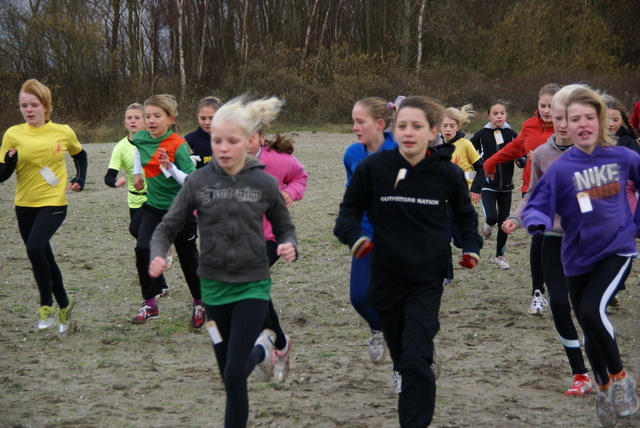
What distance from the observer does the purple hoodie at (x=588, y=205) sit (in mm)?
4707

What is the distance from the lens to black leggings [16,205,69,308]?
6898 mm

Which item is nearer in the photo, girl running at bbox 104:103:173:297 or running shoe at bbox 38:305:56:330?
running shoe at bbox 38:305:56:330

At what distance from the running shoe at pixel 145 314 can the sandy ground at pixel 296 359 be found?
2.6 inches

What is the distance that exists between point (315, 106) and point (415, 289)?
31.6m

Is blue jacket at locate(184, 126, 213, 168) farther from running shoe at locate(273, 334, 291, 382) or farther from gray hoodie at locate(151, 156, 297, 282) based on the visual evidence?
gray hoodie at locate(151, 156, 297, 282)

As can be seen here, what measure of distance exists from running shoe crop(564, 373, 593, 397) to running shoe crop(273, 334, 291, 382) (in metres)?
1.88

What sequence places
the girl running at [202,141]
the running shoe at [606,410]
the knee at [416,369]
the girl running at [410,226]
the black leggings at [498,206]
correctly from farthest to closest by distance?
the black leggings at [498,206], the girl running at [202,141], the running shoe at [606,410], the girl running at [410,226], the knee at [416,369]

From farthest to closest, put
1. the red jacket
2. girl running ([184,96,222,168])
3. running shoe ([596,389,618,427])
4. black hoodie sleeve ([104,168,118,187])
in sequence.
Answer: black hoodie sleeve ([104,168,118,187]) < the red jacket < girl running ([184,96,222,168]) < running shoe ([596,389,618,427])

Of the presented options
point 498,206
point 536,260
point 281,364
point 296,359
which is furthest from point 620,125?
point 281,364

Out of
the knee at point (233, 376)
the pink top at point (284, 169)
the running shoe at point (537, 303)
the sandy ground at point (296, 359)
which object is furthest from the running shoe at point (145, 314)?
the running shoe at point (537, 303)

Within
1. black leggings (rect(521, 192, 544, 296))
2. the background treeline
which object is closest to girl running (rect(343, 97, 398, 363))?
black leggings (rect(521, 192, 544, 296))

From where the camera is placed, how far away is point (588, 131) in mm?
4820

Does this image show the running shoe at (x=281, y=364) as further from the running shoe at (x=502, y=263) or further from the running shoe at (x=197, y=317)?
the running shoe at (x=502, y=263)

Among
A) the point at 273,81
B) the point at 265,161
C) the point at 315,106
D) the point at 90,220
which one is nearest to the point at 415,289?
the point at 265,161
